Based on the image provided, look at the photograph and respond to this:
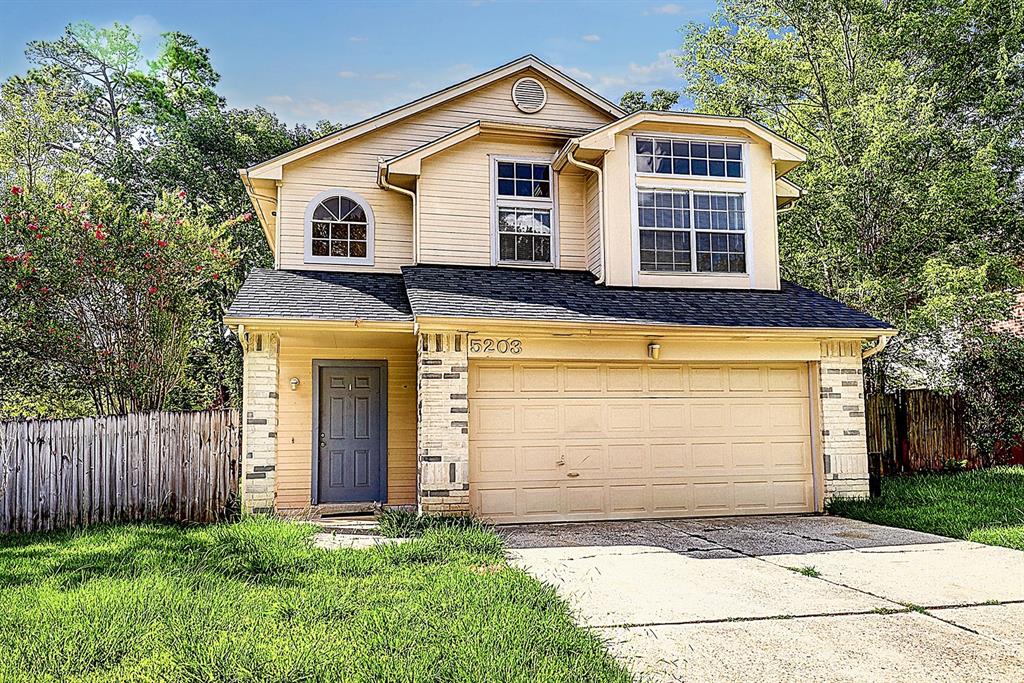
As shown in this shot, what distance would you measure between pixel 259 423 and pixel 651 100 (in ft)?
63.6

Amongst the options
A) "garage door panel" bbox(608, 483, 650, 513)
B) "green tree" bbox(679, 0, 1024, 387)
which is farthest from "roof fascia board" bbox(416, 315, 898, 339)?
"green tree" bbox(679, 0, 1024, 387)

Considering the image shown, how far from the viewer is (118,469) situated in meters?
9.62

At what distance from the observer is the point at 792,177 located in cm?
1859

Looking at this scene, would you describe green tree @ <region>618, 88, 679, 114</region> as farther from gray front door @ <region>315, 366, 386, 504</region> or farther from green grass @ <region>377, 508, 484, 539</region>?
green grass @ <region>377, 508, 484, 539</region>

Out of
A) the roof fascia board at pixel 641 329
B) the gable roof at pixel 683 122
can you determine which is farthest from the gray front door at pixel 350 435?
the gable roof at pixel 683 122

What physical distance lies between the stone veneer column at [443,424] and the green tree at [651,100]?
17.6m

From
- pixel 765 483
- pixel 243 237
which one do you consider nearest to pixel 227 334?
pixel 243 237

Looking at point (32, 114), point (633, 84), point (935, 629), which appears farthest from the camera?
point (633, 84)

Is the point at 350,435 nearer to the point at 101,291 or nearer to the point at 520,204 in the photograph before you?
the point at 520,204

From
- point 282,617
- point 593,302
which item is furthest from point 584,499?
point 282,617

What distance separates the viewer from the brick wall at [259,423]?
985cm

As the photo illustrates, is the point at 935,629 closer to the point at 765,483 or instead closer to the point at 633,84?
the point at 765,483

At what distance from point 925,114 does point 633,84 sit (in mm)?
11103

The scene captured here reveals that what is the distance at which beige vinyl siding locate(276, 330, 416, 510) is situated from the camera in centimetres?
1132
